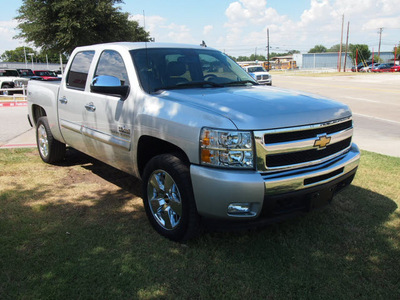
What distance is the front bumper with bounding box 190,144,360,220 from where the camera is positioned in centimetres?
283

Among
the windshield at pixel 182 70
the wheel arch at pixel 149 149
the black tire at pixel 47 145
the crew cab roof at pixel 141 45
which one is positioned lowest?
the black tire at pixel 47 145

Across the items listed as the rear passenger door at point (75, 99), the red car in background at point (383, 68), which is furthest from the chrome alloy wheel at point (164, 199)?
the red car in background at point (383, 68)

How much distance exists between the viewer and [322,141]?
10.5 ft

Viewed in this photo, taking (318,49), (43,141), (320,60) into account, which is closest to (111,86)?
(43,141)

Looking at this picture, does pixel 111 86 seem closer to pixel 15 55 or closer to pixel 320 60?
pixel 320 60

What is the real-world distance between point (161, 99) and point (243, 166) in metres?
1.08

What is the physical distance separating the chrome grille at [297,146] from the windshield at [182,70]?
1.33 m

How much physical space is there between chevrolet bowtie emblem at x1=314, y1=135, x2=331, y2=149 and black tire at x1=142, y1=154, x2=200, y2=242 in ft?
3.79

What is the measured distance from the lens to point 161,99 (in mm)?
3443

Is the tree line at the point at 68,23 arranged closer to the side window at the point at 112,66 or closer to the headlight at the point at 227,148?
the side window at the point at 112,66

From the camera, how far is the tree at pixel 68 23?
21922 millimetres

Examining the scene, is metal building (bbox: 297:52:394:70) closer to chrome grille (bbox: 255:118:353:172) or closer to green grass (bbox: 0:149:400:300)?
green grass (bbox: 0:149:400:300)

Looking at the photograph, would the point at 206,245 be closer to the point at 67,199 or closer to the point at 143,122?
the point at 143,122

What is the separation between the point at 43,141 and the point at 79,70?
1.87 metres
